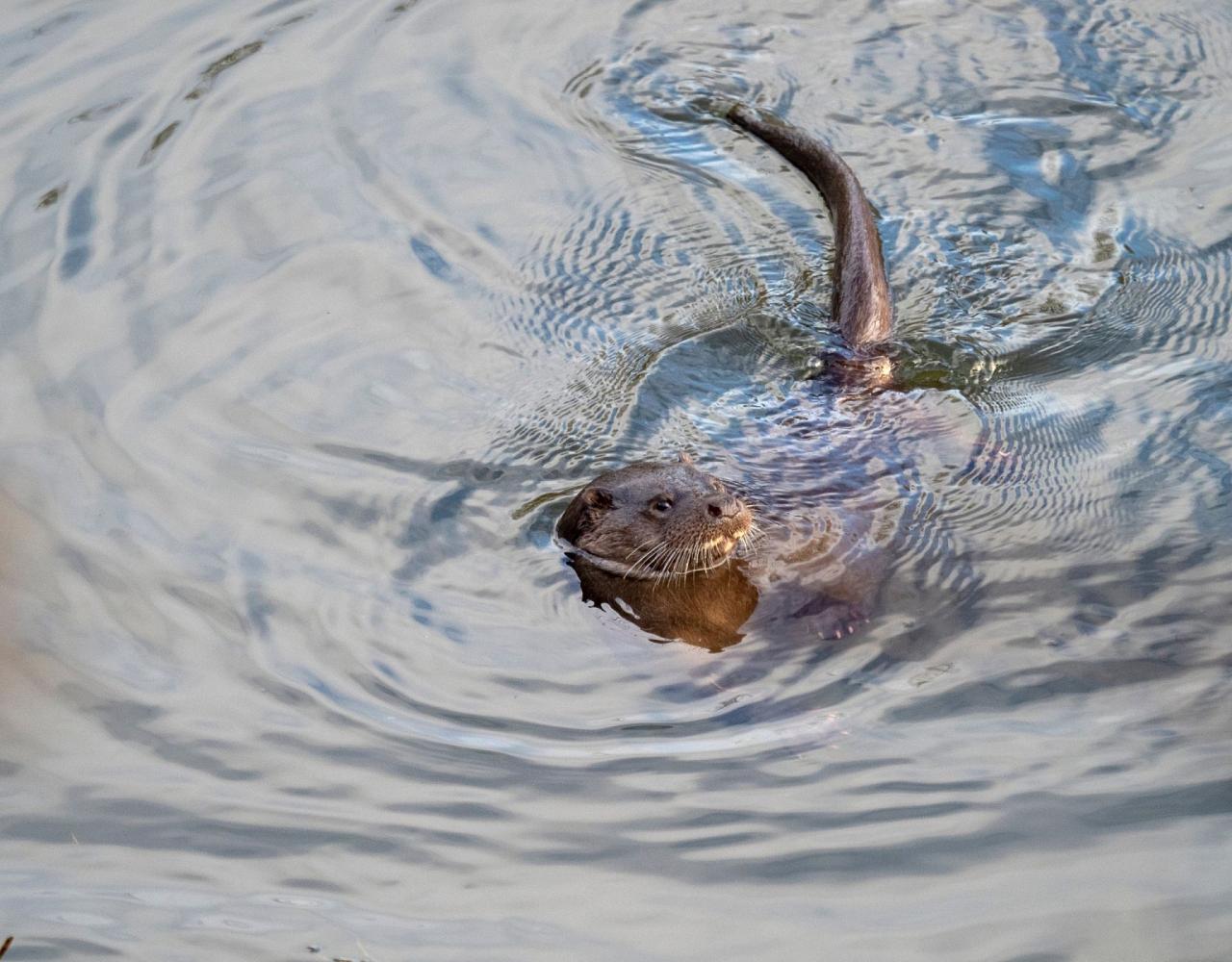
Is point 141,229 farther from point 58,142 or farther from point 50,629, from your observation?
point 50,629

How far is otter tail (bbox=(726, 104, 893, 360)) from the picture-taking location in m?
4.88

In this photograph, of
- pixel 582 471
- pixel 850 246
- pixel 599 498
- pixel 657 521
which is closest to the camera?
pixel 657 521

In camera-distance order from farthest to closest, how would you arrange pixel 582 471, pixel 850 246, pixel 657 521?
pixel 850 246
pixel 582 471
pixel 657 521

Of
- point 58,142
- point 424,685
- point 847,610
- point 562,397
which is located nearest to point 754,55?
point 562,397

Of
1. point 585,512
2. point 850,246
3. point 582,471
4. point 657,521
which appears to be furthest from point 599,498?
point 850,246

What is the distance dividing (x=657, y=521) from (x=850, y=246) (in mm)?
1522

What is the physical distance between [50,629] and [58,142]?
2952 mm

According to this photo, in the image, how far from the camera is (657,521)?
13.4ft

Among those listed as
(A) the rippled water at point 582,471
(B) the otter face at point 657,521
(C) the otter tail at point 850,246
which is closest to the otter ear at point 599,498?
(B) the otter face at point 657,521

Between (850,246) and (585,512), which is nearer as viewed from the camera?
(585,512)

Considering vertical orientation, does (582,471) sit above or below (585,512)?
below

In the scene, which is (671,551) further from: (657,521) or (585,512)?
(585,512)

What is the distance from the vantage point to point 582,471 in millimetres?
4621

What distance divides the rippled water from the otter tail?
179 mm
